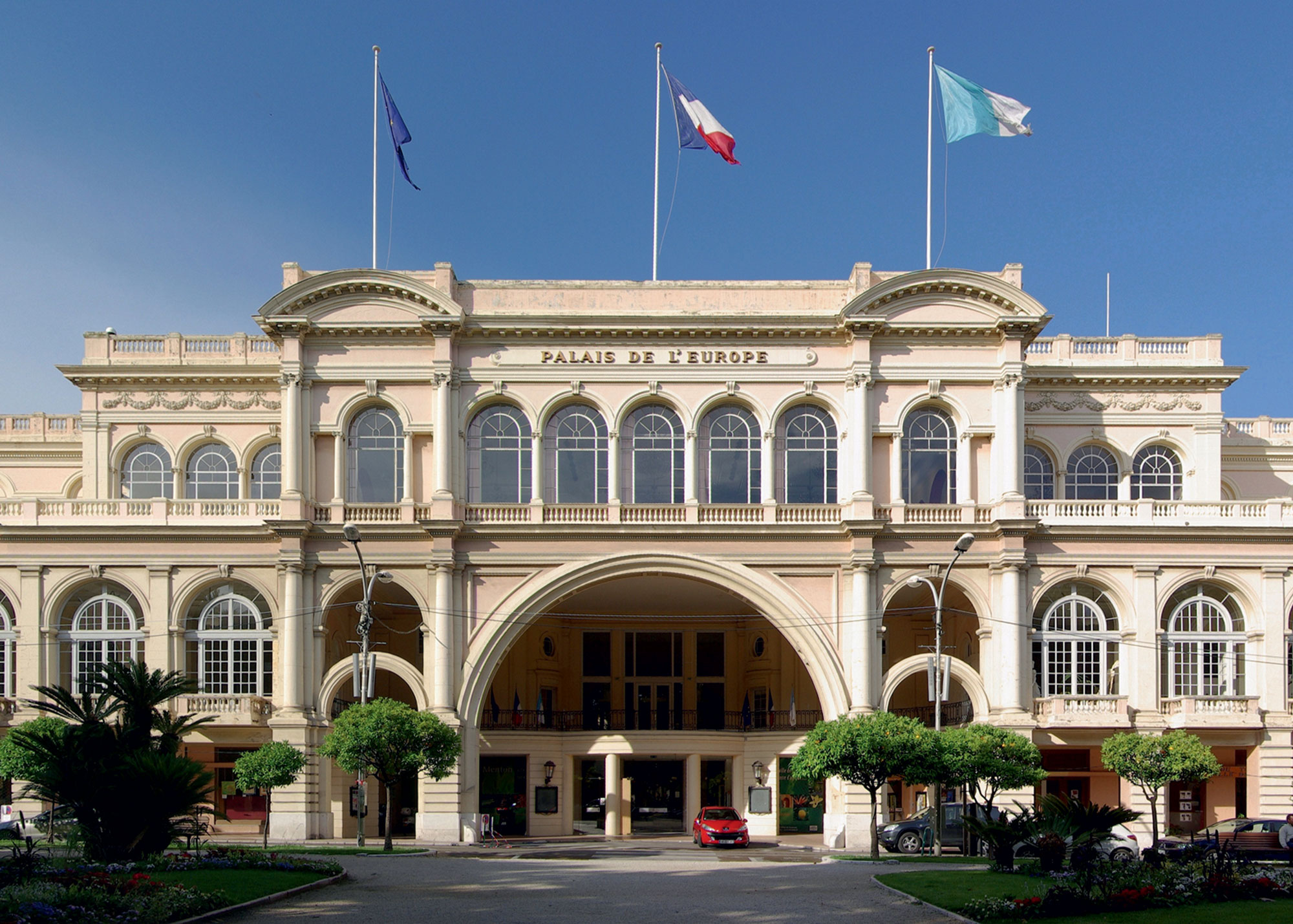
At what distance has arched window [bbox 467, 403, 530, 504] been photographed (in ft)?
174

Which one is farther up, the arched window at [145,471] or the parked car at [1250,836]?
the arched window at [145,471]

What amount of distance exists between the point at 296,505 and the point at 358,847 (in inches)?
557

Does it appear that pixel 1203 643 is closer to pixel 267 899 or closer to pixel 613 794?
pixel 613 794

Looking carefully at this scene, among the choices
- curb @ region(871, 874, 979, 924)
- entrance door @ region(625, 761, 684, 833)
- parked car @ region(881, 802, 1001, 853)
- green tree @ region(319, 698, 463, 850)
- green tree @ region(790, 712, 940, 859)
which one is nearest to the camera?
curb @ region(871, 874, 979, 924)

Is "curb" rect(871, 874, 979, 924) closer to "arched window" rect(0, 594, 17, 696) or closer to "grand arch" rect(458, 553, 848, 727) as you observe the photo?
"grand arch" rect(458, 553, 848, 727)

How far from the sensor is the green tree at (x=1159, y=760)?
1822 inches

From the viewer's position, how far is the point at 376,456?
5325cm

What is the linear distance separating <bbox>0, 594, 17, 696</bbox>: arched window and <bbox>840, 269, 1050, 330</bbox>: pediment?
34002 mm

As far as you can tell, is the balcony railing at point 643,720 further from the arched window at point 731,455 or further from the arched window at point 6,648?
the arched window at point 6,648

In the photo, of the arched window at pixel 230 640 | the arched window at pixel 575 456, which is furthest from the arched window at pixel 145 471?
the arched window at pixel 575 456

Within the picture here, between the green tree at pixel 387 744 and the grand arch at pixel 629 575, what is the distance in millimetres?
4946

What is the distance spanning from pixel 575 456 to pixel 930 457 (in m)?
13.8

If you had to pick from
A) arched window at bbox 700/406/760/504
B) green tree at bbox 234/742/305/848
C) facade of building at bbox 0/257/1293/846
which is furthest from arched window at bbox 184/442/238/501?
arched window at bbox 700/406/760/504

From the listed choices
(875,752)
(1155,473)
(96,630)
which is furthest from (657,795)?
(1155,473)
